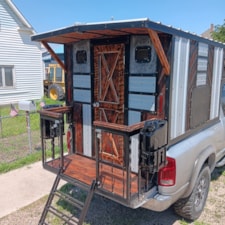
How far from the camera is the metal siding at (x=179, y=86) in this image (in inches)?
113

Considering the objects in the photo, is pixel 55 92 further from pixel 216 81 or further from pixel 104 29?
pixel 104 29

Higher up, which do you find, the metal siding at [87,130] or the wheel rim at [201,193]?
the metal siding at [87,130]

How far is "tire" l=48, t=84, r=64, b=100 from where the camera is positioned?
49.5ft

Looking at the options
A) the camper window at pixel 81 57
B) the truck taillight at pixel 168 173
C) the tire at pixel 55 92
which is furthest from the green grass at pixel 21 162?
the tire at pixel 55 92

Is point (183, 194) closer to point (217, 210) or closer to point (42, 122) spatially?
point (217, 210)

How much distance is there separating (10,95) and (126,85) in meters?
11.3

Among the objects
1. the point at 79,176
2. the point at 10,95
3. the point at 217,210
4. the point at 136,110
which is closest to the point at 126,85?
the point at 136,110

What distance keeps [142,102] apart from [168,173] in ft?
3.20

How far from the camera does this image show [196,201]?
3508mm

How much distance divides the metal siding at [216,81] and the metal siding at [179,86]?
1155 millimetres

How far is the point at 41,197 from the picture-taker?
4164mm

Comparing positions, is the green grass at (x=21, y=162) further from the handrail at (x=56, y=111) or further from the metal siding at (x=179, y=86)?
the metal siding at (x=179, y=86)

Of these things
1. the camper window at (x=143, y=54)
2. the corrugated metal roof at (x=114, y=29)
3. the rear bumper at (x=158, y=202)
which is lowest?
the rear bumper at (x=158, y=202)

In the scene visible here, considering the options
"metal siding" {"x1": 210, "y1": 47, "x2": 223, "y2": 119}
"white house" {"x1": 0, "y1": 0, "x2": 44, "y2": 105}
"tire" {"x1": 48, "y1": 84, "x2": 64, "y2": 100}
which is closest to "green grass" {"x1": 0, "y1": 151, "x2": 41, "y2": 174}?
"metal siding" {"x1": 210, "y1": 47, "x2": 223, "y2": 119}
